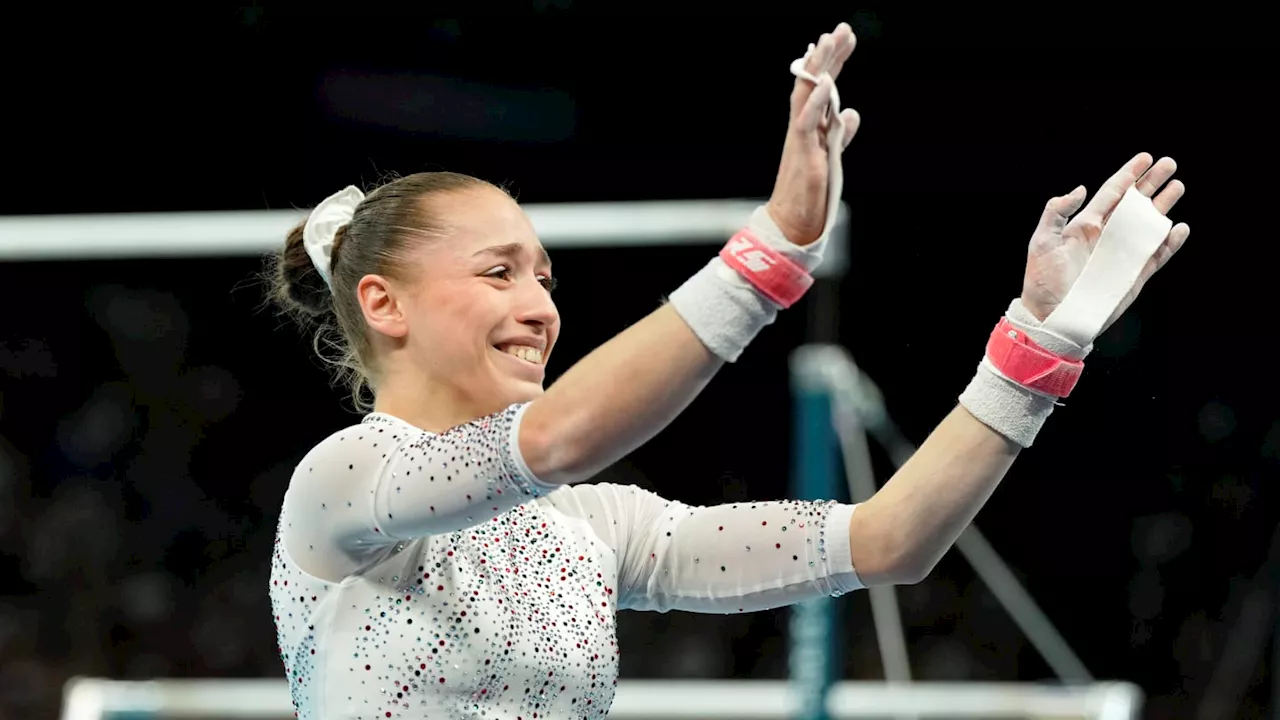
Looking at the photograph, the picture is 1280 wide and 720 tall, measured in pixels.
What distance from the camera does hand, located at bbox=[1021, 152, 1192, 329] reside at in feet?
3.44

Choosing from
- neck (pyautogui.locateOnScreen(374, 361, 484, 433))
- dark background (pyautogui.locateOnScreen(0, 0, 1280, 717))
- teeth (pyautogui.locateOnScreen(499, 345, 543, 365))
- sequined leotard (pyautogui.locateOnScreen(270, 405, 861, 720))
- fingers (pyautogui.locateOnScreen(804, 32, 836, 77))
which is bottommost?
dark background (pyautogui.locateOnScreen(0, 0, 1280, 717))

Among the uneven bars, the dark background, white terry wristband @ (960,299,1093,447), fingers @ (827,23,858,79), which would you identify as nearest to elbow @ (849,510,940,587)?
white terry wristband @ (960,299,1093,447)

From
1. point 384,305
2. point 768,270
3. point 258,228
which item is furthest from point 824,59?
point 258,228

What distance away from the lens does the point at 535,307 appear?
1.22 meters

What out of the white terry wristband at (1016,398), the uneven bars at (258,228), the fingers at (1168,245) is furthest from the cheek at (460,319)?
the uneven bars at (258,228)

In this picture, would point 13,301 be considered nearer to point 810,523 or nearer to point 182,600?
point 182,600

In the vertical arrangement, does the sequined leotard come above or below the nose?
below

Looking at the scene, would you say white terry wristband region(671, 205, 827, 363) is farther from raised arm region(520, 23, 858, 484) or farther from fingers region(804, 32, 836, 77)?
fingers region(804, 32, 836, 77)

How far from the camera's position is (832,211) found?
3.23ft

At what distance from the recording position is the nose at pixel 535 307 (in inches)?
47.8

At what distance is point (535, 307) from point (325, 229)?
0.89 feet

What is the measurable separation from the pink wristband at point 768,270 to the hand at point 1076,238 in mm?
188

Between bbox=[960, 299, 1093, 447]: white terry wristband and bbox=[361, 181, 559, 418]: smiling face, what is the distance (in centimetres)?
36

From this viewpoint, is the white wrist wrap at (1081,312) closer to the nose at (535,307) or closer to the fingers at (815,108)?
the fingers at (815,108)
